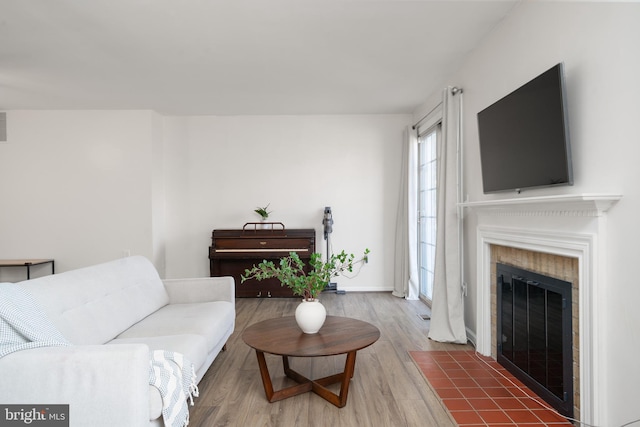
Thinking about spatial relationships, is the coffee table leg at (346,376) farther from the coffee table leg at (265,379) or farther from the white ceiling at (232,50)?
the white ceiling at (232,50)

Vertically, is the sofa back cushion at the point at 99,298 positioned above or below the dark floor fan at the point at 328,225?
below

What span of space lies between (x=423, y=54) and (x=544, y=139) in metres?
1.72

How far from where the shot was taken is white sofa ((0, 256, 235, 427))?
1.50m

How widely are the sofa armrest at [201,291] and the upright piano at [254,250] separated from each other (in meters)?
1.91

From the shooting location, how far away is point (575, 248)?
203cm

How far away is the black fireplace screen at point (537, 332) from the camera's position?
7.09 ft

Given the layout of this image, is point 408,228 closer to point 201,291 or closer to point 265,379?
point 201,291

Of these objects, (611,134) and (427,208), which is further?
(427,208)

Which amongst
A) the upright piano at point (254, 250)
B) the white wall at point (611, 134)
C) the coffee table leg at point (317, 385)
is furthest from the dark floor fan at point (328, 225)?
the white wall at point (611, 134)

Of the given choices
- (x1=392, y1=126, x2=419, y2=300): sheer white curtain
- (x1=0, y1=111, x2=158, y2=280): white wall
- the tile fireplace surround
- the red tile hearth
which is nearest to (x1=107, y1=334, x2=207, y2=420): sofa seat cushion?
the red tile hearth

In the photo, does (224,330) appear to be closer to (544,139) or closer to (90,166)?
(544,139)

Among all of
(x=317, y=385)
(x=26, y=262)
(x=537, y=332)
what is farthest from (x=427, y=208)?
(x=26, y=262)

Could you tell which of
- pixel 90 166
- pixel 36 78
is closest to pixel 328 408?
pixel 36 78

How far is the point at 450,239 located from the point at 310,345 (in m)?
1.86
